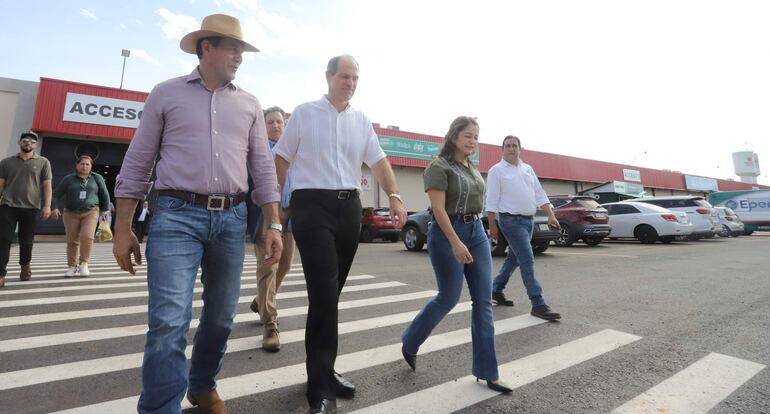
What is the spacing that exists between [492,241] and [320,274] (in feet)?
29.7

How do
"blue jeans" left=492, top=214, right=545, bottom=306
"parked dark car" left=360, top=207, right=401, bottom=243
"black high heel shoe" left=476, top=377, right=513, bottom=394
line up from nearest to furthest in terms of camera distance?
"black high heel shoe" left=476, top=377, right=513, bottom=394
"blue jeans" left=492, top=214, right=545, bottom=306
"parked dark car" left=360, top=207, right=401, bottom=243

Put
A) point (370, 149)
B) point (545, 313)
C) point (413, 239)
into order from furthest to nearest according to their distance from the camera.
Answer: point (413, 239)
point (545, 313)
point (370, 149)

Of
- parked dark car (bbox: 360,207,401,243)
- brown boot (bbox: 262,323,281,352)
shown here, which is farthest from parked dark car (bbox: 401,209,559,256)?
brown boot (bbox: 262,323,281,352)

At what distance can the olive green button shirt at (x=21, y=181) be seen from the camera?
5277 mm

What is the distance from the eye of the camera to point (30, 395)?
228 centimetres

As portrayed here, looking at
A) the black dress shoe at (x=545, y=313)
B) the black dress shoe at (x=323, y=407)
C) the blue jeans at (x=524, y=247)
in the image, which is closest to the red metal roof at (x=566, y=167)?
the blue jeans at (x=524, y=247)

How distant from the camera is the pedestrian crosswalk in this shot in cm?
229

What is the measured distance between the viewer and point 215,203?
6.25 feet

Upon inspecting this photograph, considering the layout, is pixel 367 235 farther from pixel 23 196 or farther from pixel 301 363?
pixel 301 363

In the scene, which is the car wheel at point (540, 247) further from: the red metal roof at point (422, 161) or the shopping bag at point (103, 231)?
the red metal roof at point (422, 161)

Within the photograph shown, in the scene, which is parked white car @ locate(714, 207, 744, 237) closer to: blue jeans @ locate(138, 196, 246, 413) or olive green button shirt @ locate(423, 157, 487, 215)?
olive green button shirt @ locate(423, 157, 487, 215)

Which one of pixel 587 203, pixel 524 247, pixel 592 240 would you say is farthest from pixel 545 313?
pixel 592 240

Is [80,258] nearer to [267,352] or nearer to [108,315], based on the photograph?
[108,315]

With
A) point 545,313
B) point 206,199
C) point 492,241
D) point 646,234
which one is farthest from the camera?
point 646,234
